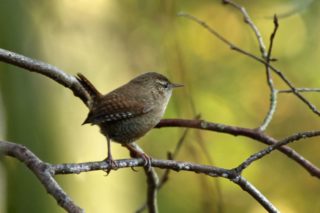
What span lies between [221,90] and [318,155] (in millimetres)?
1106

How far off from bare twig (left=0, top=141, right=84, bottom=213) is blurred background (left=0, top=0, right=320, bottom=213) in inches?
45.3

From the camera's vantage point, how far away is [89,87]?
325 centimetres

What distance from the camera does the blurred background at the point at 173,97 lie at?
3900mm

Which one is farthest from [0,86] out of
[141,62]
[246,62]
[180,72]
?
[246,62]

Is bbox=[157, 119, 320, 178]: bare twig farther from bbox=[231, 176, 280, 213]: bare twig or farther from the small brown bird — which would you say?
bbox=[231, 176, 280, 213]: bare twig

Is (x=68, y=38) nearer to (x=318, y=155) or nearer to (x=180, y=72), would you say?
(x=180, y=72)

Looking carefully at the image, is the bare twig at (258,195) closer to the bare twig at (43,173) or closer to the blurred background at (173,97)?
the bare twig at (43,173)

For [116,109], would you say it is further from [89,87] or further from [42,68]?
[42,68]

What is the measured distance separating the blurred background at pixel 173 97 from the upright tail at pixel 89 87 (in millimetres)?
571

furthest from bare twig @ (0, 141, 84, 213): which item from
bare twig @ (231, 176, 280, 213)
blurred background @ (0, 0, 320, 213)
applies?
blurred background @ (0, 0, 320, 213)

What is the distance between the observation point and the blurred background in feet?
12.8

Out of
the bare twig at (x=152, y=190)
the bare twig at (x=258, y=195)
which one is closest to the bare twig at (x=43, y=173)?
the bare twig at (x=258, y=195)

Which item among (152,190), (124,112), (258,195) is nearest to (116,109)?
(124,112)

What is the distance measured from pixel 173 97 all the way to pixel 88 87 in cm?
203
